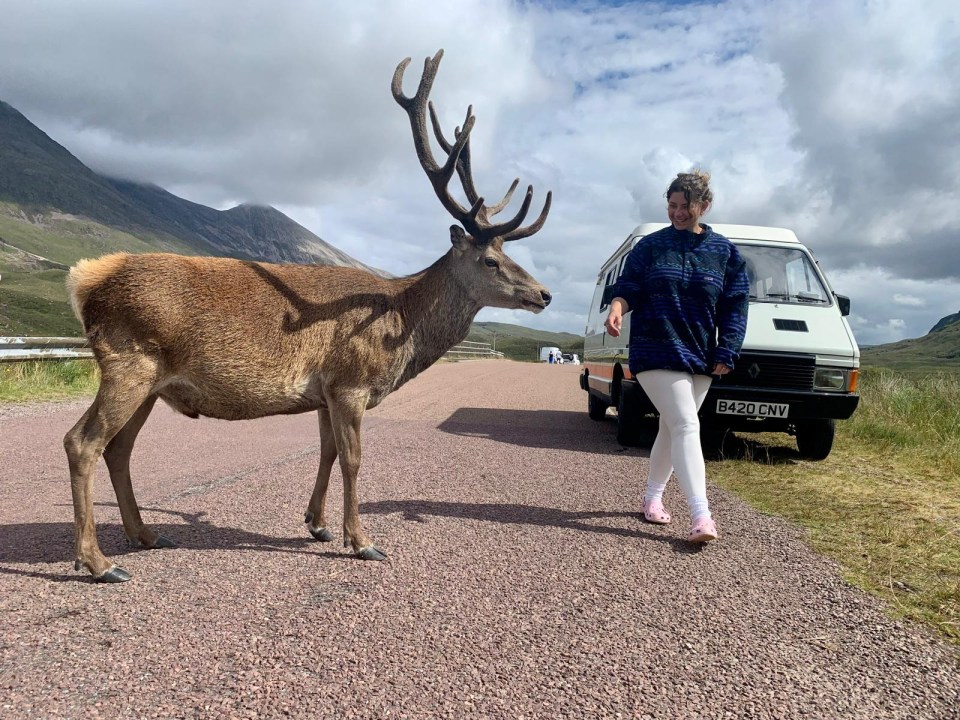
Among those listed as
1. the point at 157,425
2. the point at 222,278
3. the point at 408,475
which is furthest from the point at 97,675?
the point at 157,425

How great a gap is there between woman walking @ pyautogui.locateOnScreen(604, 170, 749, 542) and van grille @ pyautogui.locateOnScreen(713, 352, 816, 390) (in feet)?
9.43

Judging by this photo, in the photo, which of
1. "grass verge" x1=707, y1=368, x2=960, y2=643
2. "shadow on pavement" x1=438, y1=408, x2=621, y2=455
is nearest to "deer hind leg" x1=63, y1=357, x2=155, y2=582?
"grass verge" x1=707, y1=368, x2=960, y2=643

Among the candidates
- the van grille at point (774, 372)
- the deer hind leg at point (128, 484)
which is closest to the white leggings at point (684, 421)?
the van grille at point (774, 372)

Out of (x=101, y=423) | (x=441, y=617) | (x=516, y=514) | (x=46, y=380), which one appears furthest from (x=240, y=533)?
(x=46, y=380)

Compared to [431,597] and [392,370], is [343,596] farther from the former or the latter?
[392,370]

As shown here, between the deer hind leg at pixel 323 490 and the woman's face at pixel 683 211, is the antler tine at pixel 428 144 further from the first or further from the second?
the deer hind leg at pixel 323 490

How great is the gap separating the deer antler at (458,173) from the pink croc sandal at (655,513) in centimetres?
220

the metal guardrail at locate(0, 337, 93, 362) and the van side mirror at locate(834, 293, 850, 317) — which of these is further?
the metal guardrail at locate(0, 337, 93, 362)

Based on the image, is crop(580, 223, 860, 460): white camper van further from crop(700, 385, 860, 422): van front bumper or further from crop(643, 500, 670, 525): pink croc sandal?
crop(643, 500, 670, 525): pink croc sandal

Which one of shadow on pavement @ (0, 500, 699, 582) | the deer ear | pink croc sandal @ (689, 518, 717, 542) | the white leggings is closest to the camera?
shadow on pavement @ (0, 500, 699, 582)

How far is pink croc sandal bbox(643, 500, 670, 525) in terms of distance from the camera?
15.5ft

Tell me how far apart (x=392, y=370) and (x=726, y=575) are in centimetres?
Answer: 230

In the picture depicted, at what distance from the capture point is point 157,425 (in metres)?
8.80

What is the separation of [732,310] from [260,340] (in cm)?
303
